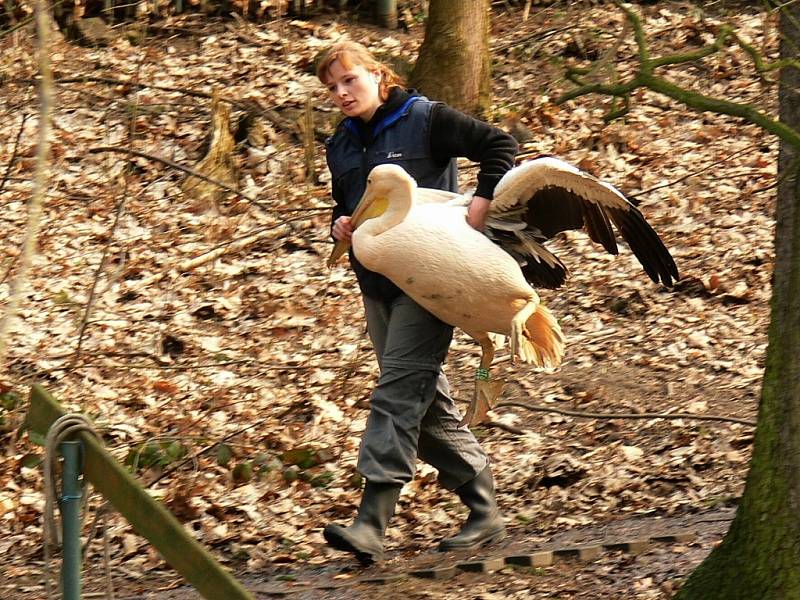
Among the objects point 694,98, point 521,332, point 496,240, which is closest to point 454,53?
point 496,240

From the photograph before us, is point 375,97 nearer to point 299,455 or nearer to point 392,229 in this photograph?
point 392,229

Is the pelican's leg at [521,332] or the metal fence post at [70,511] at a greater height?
the metal fence post at [70,511]

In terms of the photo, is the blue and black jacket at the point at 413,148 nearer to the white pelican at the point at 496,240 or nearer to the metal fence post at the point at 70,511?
the white pelican at the point at 496,240

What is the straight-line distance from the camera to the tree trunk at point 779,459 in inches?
139

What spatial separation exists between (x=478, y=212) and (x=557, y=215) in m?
0.33

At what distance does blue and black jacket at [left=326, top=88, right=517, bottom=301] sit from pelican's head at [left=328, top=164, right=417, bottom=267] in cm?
17

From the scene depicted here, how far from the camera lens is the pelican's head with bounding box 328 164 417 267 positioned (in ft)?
13.7

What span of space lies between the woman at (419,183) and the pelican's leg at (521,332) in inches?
13.5

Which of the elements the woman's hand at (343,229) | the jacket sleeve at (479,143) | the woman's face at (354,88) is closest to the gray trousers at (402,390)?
the woman's hand at (343,229)

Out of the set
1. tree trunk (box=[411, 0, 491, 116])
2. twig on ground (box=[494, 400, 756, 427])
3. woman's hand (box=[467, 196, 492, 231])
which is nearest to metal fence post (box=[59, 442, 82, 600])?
woman's hand (box=[467, 196, 492, 231])

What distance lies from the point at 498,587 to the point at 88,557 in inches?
73.0

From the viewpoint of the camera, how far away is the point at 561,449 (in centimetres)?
570

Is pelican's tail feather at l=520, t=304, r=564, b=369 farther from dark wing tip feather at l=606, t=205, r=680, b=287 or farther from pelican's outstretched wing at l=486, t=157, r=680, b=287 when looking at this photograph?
dark wing tip feather at l=606, t=205, r=680, b=287

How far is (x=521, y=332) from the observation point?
416cm
